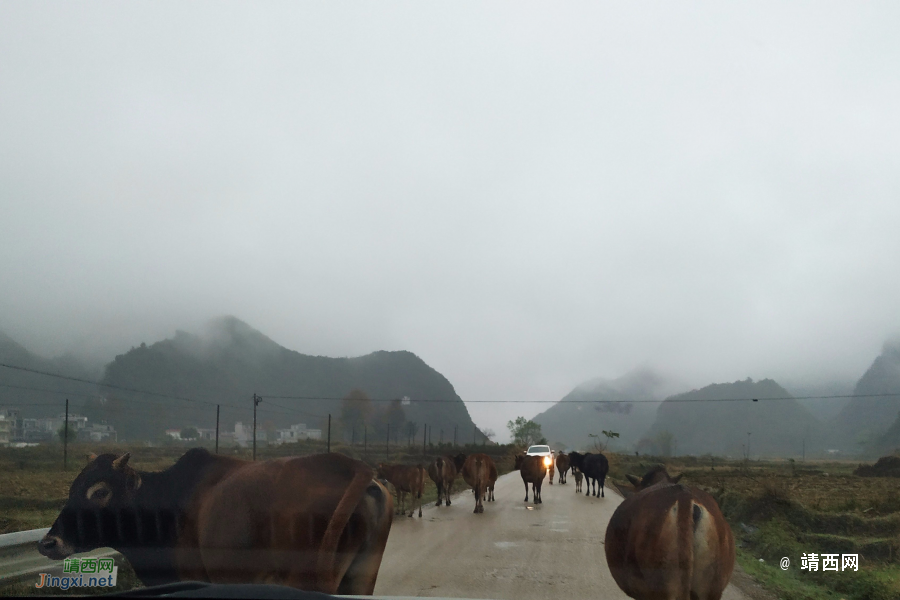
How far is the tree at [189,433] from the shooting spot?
65762 millimetres

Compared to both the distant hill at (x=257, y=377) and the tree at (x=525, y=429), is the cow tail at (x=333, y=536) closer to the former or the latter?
the distant hill at (x=257, y=377)

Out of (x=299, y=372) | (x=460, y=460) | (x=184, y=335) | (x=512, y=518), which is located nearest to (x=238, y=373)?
(x=299, y=372)

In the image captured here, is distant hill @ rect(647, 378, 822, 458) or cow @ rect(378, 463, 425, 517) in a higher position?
cow @ rect(378, 463, 425, 517)

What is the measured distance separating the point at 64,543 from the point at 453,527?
33.1 ft

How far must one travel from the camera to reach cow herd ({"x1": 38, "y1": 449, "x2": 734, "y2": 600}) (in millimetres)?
5793

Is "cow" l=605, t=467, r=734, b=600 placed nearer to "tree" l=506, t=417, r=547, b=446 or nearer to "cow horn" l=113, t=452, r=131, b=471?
"cow horn" l=113, t=452, r=131, b=471

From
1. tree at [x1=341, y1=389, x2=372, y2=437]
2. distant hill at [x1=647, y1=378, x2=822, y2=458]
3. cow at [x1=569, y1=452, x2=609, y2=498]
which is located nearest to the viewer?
cow at [x1=569, y1=452, x2=609, y2=498]

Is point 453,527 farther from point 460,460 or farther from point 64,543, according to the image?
point 460,460

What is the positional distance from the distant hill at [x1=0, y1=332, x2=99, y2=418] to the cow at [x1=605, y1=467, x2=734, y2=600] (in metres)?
77.1

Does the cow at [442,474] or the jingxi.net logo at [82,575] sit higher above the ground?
the jingxi.net logo at [82,575]

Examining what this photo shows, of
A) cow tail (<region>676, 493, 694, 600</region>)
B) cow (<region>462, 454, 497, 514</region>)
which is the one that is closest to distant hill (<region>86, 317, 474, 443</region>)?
cow (<region>462, 454, 497, 514</region>)

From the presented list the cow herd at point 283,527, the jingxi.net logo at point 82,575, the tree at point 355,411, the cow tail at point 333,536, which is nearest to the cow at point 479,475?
the cow herd at point 283,527

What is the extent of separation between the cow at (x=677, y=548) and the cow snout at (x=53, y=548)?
5300 millimetres

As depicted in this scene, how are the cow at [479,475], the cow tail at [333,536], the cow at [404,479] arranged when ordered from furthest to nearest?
the cow at [479,475], the cow at [404,479], the cow tail at [333,536]
